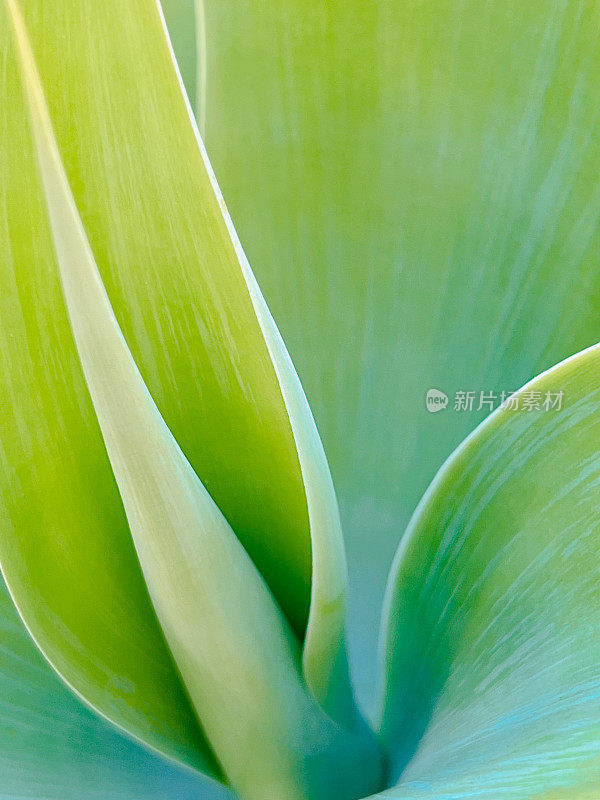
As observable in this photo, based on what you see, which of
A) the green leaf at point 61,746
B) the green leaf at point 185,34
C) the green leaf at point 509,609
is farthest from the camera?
the green leaf at point 185,34

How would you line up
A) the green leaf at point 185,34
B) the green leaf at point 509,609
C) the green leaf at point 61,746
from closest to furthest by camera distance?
the green leaf at point 509,609 < the green leaf at point 61,746 < the green leaf at point 185,34

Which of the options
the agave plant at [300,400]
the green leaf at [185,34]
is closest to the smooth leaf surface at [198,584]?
the agave plant at [300,400]

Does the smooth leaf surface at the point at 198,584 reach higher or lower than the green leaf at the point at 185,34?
lower

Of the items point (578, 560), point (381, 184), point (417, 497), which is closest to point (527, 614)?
point (578, 560)

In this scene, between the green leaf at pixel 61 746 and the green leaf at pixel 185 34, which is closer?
the green leaf at pixel 61 746

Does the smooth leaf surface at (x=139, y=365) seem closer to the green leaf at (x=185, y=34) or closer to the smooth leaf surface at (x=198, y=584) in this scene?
the smooth leaf surface at (x=198, y=584)

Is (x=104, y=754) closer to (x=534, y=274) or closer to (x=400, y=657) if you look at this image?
(x=400, y=657)

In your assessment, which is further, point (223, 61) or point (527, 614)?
point (223, 61)

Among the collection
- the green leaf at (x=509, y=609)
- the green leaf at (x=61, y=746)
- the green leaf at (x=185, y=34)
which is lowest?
the green leaf at (x=61, y=746)
